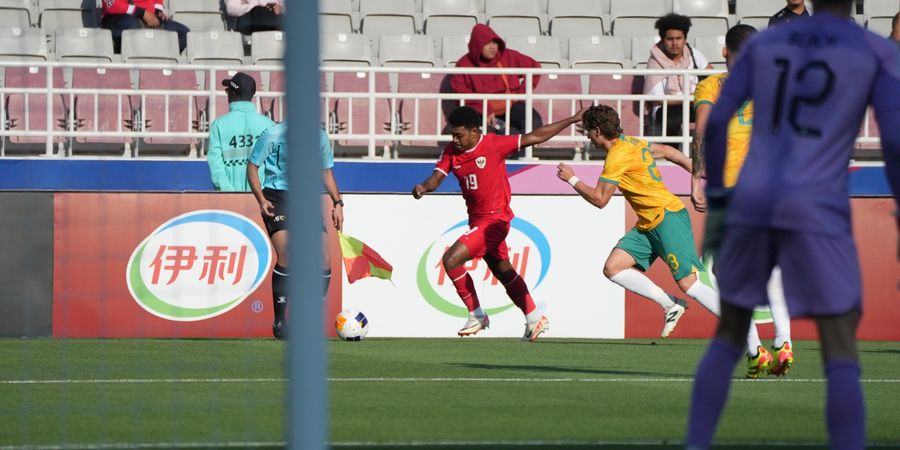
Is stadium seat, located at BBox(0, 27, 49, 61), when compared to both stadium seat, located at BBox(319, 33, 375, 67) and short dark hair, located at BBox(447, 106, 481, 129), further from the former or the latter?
short dark hair, located at BBox(447, 106, 481, 129)

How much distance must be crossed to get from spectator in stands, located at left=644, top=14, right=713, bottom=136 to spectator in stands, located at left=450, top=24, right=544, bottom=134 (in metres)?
1.40

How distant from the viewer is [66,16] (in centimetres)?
1695

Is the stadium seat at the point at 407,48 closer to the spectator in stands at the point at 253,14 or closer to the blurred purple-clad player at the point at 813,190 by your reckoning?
the spectator in stands at the point at 253,14

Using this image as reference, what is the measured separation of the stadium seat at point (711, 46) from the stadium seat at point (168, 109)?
6331 millimetres

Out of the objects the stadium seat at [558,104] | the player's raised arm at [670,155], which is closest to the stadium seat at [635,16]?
the stadium seat at [558,104]

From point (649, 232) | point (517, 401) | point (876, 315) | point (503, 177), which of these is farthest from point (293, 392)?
point (876, 315)

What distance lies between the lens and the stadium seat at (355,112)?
1658 centimetres

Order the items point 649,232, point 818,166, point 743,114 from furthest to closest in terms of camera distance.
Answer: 1. point 649,232
2. point 743,114
3. point 818,166

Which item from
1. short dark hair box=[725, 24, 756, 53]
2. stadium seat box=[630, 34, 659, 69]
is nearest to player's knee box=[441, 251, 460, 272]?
short dark hair box=[725, 24, 756, 53]

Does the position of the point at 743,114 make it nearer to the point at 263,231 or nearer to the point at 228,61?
the point at 263,231

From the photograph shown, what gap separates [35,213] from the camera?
45.4 feet

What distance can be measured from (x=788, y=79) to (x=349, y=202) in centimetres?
952

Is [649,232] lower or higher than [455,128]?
lower

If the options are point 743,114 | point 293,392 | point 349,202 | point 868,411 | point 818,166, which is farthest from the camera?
point 349,202
